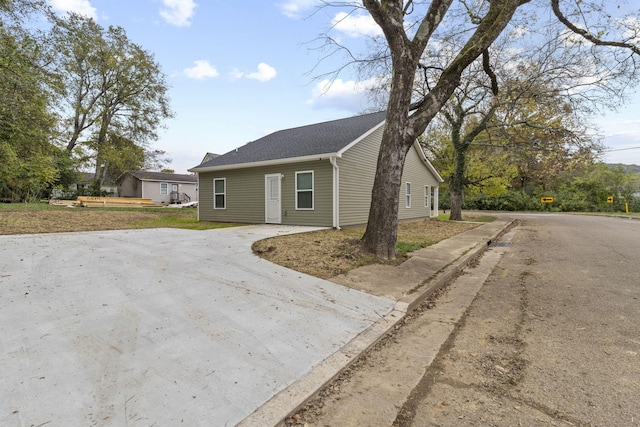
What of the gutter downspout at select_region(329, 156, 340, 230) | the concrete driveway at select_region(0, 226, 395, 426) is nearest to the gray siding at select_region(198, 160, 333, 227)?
the gutter downspout at select_region(329, 156, 340, 230)

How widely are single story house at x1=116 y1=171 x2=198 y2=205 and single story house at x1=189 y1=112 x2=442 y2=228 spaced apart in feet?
67.2

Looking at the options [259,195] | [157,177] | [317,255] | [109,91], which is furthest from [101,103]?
[317,255]

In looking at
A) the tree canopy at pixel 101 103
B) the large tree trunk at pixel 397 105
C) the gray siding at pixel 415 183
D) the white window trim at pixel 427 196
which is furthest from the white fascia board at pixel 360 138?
the tree canopy at pixel 101 103

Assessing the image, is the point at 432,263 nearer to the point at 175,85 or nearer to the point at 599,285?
the point at 599,285

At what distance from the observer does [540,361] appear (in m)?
2.82

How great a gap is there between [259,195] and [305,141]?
3.07 m

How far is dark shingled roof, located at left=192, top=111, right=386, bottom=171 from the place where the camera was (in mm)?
11875

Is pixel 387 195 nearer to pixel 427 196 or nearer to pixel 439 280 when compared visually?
pixel 439 280

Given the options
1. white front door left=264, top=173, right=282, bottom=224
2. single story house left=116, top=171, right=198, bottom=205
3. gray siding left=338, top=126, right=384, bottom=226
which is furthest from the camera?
single story house left=116, top=171, right=198, bottom=205

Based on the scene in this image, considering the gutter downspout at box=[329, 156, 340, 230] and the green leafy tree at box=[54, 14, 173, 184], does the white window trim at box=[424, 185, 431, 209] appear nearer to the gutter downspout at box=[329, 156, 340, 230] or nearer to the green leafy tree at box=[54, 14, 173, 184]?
the gutter downspout at box=[329, 156, 340, 230]

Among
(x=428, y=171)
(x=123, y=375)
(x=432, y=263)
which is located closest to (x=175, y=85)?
(x=428, y=171)

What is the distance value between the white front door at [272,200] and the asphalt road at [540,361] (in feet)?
27.6

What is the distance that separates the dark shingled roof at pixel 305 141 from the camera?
39.0 ft

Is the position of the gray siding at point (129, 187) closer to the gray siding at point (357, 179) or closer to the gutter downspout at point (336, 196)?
the gray siding at point (357, 179)
